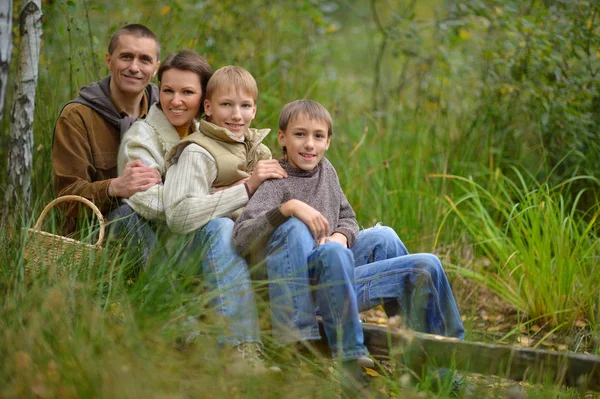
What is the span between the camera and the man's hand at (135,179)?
3455mm

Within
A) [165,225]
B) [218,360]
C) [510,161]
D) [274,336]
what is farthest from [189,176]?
[510,161]

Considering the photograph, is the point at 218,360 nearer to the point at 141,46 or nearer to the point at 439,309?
the point at 439,309

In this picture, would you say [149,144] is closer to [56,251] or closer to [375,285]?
[56,251]

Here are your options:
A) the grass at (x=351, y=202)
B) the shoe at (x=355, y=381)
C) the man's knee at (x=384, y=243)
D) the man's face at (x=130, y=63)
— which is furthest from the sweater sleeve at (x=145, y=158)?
the shoe at (x=355, y=381)

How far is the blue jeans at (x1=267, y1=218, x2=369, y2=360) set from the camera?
297cm

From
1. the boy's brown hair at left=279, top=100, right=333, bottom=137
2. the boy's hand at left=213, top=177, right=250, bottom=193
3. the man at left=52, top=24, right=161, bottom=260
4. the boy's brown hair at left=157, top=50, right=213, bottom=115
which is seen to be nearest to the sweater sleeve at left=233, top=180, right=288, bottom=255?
the boy's hand at left=213, top=177, right=250, bottom=193

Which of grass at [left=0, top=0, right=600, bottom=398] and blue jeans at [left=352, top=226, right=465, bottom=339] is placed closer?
grass at [left=0, top=0, right=600, bottom=398]

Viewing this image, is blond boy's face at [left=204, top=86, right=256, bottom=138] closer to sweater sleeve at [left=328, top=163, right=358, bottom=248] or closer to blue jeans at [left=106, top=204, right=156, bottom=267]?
sweater sleeve at [left=328, top=163, right=358, bottom=248]

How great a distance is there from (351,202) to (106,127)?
2010 millimetres

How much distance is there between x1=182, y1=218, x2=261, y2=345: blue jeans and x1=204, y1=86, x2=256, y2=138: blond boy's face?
1.54 feet

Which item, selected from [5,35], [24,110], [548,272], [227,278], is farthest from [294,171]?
[548,272]

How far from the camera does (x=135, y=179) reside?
11.3ft

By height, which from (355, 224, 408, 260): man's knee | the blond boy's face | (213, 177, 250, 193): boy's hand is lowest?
(355, 224, 408, 260): man's knee

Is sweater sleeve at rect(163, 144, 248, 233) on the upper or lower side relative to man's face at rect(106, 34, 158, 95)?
lower
